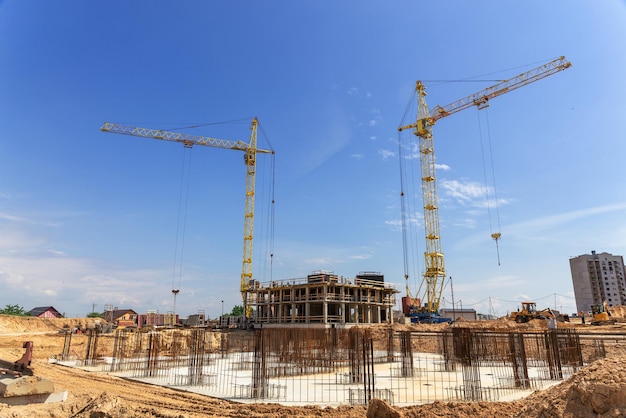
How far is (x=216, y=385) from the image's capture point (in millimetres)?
16828

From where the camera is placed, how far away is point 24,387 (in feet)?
31.2

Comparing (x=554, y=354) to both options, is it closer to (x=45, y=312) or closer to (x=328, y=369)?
(x=328, y=369)

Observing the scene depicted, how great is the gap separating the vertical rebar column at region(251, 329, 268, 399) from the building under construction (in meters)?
30.0

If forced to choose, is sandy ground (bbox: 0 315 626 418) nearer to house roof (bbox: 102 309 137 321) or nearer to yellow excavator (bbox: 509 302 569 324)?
yellow excavator (bbox: 509 302 569 324)

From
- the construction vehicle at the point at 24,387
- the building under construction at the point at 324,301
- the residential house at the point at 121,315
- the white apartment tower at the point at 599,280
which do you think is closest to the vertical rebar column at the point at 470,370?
the construction vehicle at the point at 24,387

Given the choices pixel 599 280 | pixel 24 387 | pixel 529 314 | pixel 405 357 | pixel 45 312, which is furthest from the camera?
pixel 599 280

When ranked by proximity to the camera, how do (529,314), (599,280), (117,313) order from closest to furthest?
(529,314) < (117,313) < (599,280)

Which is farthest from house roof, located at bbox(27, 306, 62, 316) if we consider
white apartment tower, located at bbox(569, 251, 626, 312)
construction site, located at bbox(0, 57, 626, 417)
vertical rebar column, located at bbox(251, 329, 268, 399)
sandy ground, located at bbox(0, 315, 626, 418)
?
white apartment tower, located at bbox(569, 251, 626, 312)

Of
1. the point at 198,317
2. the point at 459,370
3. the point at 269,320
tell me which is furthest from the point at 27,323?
the point at 459,370

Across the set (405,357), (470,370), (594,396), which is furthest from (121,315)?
(594,396)

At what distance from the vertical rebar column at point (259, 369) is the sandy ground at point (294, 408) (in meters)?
1.30

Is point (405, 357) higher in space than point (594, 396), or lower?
lower

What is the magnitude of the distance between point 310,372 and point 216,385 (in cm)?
599

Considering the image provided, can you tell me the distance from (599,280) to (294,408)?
11919cm
